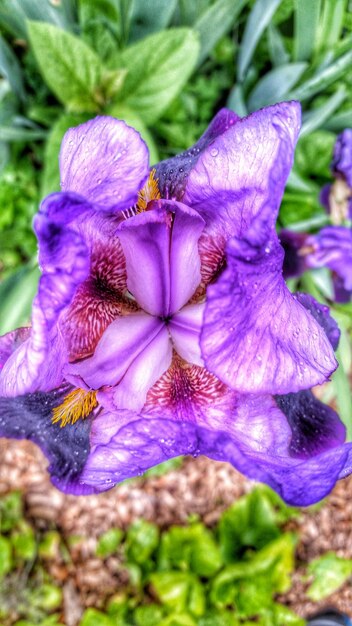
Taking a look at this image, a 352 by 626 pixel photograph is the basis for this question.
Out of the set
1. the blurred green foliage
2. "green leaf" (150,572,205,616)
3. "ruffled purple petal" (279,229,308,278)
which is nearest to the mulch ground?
the blurred green foliage

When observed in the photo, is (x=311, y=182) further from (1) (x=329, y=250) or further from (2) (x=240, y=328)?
(2) (x=240, y=328)

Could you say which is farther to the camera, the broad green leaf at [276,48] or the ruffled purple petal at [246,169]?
the broad green leaf at [276,48]

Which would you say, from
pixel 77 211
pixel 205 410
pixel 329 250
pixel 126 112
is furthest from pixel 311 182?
pixel 77 211

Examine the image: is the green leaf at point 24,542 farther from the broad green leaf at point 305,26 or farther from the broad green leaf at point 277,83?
the broad green leaf at point 305,26

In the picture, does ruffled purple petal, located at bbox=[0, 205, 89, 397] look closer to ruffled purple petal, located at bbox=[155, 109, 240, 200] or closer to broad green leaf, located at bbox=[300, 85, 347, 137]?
ruffled purple petal, located at bbox=[155, 109, 240, 200]

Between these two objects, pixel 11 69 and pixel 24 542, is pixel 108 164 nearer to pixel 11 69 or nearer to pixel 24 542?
pixel 11 69

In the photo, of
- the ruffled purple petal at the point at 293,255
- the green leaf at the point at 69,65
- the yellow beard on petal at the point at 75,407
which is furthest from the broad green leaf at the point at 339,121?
the yellow beard on petal at the point at 75,407
